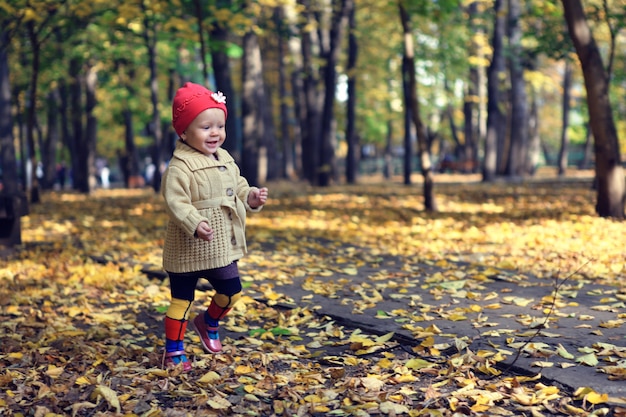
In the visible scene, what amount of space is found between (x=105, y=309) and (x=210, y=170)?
2459 millimetres

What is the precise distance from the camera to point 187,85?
475 centimetres

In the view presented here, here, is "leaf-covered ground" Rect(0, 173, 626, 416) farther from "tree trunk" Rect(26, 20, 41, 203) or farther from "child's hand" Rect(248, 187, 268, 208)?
"tree trunk" Rect(26, 20, 41, 203)

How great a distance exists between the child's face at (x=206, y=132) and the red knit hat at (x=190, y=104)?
3 centimetres

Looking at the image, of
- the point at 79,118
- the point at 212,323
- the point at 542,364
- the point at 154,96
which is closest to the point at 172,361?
the point at 212,323

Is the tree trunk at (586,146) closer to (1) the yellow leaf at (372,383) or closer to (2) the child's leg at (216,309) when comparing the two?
(2) the child's leg at (216,309)

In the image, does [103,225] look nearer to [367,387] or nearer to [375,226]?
[375,226]

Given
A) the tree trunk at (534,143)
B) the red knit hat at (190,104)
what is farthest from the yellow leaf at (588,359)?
the tree trunk at (534,143)

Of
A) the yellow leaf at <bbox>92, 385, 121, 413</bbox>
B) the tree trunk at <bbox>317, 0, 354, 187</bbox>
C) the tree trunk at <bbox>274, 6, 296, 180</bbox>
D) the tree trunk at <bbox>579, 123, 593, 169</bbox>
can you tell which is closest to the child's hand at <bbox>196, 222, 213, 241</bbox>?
the yellow leaf at <bbox>92, 385, 121, 413</bbox>

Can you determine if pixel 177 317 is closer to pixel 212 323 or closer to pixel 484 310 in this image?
pixel 212 323

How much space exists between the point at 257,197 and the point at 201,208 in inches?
15.3

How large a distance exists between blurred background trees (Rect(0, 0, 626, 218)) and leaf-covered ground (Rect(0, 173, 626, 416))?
11.4 ft

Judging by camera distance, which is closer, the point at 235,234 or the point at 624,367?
the point at 624,367

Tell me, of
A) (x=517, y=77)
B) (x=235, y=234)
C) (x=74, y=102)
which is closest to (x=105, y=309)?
(x=235, y=234)

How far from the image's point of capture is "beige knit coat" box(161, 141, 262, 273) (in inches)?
182
